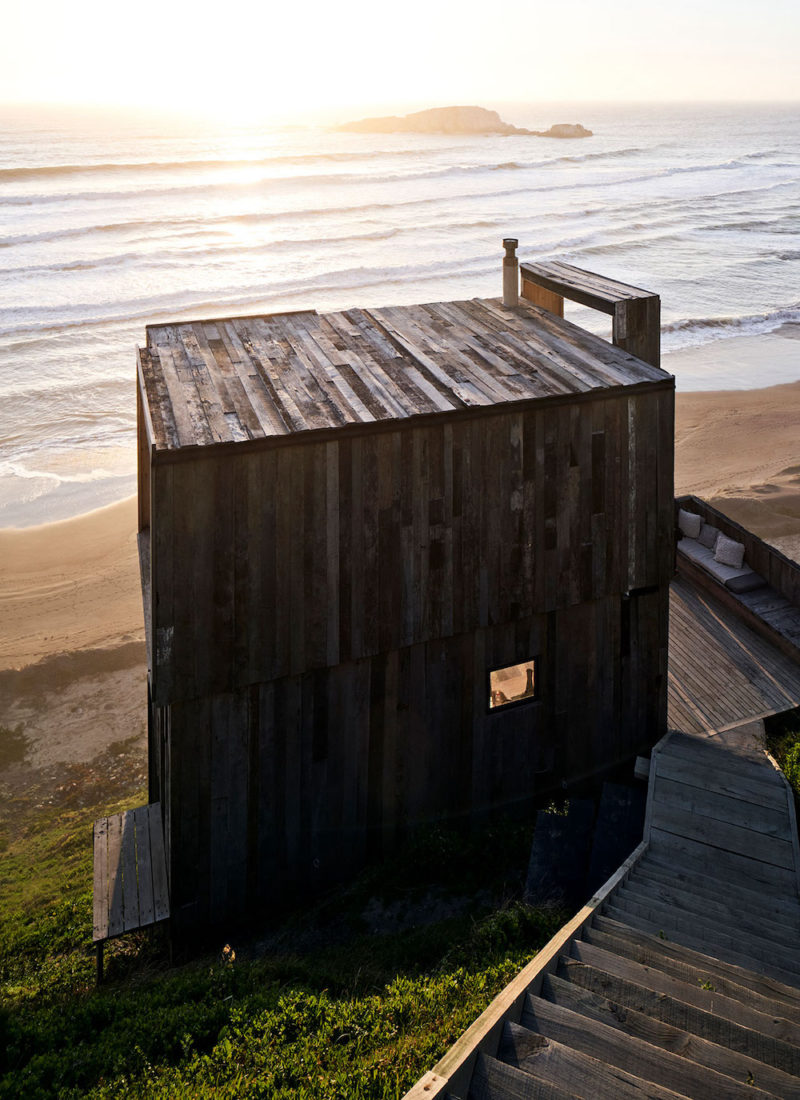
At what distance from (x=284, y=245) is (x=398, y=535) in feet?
169

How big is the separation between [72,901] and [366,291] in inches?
1564

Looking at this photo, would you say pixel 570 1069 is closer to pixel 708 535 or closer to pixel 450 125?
pixel 708 535

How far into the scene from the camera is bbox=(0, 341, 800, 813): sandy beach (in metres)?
15.8

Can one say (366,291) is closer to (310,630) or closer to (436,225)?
(436,225)

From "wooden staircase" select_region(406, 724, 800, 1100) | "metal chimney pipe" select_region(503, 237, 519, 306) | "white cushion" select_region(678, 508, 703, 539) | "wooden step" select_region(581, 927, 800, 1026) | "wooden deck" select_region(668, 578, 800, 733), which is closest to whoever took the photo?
"wooden staircase" select_region(406, 724, 800, 1100)

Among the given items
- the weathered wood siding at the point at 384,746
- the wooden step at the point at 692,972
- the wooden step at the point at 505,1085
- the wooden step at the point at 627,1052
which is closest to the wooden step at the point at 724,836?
the weathered wood siding at the point at 384,746

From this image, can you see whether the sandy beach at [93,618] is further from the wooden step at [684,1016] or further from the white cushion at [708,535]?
the wooden step at [684,1016]

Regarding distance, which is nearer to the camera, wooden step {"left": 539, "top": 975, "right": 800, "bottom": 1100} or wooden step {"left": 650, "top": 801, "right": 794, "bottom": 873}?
wooden step {"left": 539, "top": 975, "right": 800, "bottom": 1100}

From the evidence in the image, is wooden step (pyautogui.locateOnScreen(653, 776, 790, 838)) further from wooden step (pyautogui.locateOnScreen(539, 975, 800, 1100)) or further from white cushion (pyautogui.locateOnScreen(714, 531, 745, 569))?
white cushion (pyautogui.locateOnScreen(714, 531, 745, 569))

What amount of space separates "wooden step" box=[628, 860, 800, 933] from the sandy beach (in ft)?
28.8

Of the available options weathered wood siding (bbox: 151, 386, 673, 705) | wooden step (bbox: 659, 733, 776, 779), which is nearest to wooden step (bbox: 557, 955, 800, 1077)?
weathered wood siding (bbox: 151, 386, 673, 705)

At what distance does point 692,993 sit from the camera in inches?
273

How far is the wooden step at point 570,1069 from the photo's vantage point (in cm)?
545

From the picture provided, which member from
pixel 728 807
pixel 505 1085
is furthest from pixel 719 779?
pixel 505 1085
